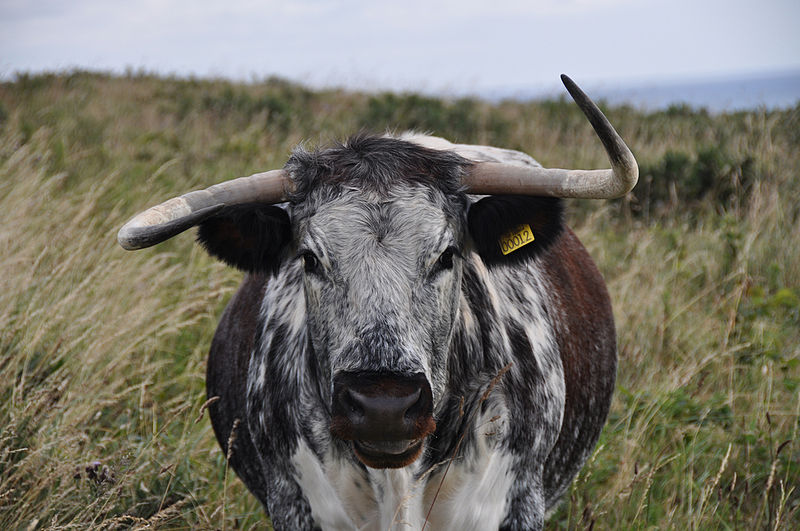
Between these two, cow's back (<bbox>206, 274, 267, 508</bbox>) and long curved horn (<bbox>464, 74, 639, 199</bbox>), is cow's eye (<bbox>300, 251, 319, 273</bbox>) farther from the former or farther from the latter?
cow's back (<bbox>206, 274, 267, 508</bbox>)

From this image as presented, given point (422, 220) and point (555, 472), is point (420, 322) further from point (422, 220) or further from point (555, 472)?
point (555, 472)

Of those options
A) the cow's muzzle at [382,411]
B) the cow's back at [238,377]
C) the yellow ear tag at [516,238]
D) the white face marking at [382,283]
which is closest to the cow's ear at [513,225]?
the yellow ear tag at [516,238]

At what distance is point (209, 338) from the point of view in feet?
17.1

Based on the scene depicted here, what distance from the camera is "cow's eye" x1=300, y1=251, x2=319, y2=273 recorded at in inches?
98.1

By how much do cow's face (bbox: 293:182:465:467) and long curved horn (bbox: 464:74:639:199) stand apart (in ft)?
0.54

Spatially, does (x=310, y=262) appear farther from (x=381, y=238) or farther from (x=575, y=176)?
(x=575, y=176)

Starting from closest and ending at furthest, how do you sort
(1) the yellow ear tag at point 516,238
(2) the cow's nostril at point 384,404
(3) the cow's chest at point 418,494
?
(2) the cow's nostril at point 384,404 → (3) the cow's chest at point 418,494 → (1) the yellow ear tag at point 516,238

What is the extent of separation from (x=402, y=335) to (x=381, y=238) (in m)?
0.33

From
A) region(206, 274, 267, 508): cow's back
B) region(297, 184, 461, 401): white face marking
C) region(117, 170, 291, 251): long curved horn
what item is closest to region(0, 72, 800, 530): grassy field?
region(206, 274, 267, 508): cow's back

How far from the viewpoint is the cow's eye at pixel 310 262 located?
8.18ft

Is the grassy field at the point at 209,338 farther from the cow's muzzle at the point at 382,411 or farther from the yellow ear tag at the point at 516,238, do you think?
the cow's muzzle at the point at 382,411

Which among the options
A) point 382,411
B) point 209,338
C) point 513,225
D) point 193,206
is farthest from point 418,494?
point 209,338

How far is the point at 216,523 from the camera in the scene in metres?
3.59

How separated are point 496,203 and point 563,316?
36.8 inches
